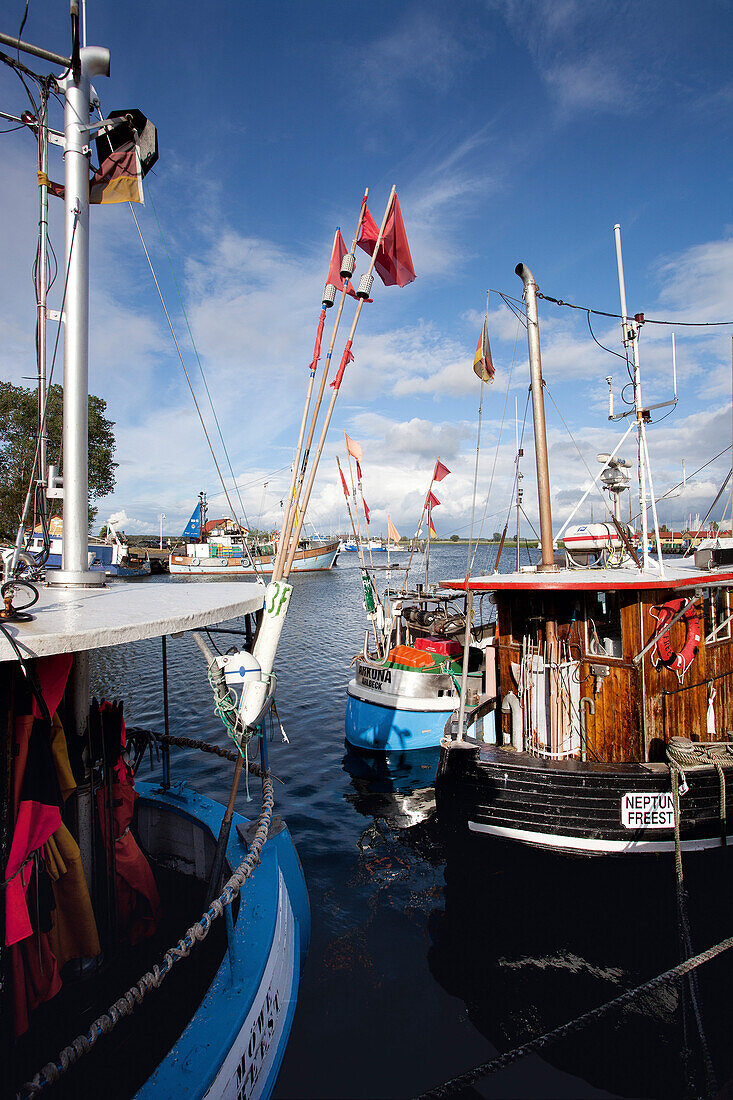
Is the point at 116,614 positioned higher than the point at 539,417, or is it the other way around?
the point at 539,417

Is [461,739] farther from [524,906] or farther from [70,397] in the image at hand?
[70,397]

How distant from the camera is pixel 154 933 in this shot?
541 cm

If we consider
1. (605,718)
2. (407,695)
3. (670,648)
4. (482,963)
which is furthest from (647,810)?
(407,695)

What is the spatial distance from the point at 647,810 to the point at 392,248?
8.39m

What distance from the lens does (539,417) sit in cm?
975

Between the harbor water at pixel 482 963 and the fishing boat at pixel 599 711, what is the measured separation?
0.74m

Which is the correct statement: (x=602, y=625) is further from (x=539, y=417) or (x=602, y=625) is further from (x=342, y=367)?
(x=342, y=367)

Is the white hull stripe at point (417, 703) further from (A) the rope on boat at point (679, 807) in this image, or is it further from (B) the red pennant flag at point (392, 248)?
(B) the red pennant flag at point (392, 248)

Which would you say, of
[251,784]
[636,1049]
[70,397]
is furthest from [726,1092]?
[251,784]

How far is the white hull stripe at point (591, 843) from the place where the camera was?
7707 millimetres

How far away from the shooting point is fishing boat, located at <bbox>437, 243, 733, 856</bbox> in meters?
7.69

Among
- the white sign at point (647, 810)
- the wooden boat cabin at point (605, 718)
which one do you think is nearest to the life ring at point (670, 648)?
the wooden boat cabin at point (605, 718)

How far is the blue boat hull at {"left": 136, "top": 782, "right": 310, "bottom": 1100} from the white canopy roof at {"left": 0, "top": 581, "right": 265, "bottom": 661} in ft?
8.17

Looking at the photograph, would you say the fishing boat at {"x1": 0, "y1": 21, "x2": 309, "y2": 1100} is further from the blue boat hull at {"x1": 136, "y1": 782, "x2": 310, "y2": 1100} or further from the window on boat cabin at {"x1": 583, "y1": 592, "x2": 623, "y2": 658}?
the window on boat cabin at {"x1": 583, "y1": 592, "x2": 623, "y2": 658}
